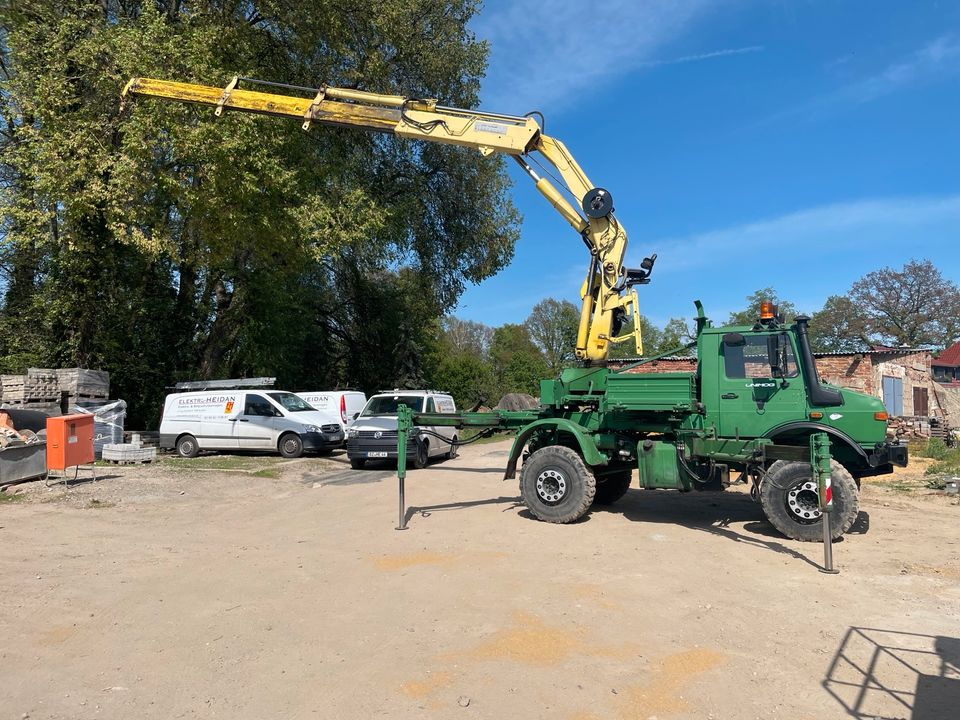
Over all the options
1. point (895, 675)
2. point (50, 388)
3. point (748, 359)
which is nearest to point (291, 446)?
point (50, 388)

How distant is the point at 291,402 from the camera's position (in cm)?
1897

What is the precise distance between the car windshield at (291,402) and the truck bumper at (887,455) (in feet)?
46.6

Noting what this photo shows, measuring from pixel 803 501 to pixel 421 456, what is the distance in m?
9.75

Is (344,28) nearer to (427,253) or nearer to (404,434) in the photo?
(427,253)

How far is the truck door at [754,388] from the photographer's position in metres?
8.83

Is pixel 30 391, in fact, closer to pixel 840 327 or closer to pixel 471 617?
pixel 471 617

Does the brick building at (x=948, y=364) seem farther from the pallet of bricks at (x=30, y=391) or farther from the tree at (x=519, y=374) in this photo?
the pallet of bricks at (x=30, y=391)

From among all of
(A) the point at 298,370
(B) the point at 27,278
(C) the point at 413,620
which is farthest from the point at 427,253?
(C) the point at 413,620

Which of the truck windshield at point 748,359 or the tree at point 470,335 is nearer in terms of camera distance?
the truck windshield at point 748,359

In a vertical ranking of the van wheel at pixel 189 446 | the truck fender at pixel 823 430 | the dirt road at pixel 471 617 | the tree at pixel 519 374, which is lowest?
the dirt road at pixel 471 617

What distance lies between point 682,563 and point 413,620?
327 cm

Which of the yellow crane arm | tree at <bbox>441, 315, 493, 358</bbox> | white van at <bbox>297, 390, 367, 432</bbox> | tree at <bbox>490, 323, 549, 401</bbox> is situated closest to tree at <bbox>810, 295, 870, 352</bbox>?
tree at <bbox>490, 323, 549, 401</bbox>

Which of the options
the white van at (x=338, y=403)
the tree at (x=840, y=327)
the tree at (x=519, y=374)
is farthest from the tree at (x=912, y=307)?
the white van at (x=338, y=403)

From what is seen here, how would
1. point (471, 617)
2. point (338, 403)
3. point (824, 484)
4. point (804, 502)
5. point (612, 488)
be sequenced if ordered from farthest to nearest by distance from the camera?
point (338, 403)
point (612, 488)
point (804, 502)
point (824, 484)
point (471, 617)
